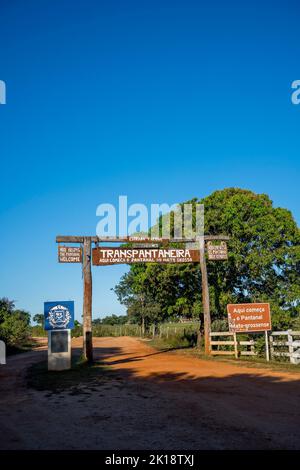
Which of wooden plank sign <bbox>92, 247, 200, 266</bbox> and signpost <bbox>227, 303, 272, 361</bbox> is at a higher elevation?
wooden plank sign <bbox>92, 247, 200, 266</bbox>

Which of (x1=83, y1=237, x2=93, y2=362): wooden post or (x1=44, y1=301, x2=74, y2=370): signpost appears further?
(x1=83, y1=237, x2=93, y2=362): wooden post

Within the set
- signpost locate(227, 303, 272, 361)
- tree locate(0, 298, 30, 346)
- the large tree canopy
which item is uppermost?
the large tree canopy

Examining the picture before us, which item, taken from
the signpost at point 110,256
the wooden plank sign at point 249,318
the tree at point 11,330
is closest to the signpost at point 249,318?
the wooden plank sign at point 249,318

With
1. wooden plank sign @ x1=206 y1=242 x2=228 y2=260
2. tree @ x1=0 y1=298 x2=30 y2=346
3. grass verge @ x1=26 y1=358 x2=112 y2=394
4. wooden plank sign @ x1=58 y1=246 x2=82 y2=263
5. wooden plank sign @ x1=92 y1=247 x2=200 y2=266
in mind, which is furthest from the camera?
tree @ x1=0 y1=298 x2=30 y2=346

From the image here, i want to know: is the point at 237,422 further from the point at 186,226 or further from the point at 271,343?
the point at 186,226

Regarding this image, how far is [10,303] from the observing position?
43812mm

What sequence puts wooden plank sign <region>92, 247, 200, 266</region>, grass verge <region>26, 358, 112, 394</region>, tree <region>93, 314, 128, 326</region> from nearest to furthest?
1. grass verge <region>26, 358, 112, 394</region>
2. wooden plank sign <region>92, 247, 200, 266</region>
3. tree <region>93, 314, 128, 326</region>

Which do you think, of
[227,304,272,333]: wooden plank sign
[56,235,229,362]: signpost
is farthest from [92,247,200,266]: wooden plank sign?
[227,304,272,333]: wooden plank sign

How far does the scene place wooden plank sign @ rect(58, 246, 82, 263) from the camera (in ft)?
57.3

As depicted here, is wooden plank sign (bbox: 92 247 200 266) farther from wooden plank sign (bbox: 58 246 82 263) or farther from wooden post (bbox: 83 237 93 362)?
wooden plank sign (bbox: 58 246 82 263)

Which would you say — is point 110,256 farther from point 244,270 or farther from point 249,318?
point 244,270

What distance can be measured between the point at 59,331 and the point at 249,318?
8.45 meters

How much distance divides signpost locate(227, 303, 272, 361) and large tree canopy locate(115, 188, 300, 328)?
246 inches

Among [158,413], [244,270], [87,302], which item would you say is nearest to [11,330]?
[87,302]
